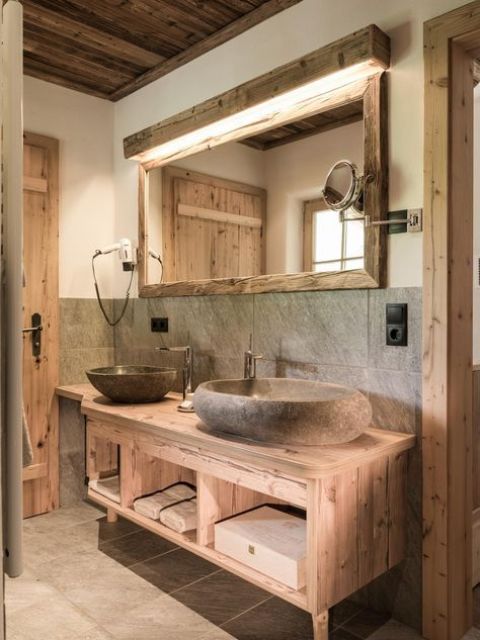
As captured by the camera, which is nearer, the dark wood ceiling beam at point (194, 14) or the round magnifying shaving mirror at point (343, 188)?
the round magnifying shaving mirror at point (343, 188)

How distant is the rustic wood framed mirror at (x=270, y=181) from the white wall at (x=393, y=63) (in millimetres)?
53

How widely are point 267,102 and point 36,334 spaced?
5.68ft

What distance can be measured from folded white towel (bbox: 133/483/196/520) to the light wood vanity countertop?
296 millimetres

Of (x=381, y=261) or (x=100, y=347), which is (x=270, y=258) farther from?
(x=100, y=347)

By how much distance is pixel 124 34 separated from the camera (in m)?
2.50

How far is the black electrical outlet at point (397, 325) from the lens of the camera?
1.85m

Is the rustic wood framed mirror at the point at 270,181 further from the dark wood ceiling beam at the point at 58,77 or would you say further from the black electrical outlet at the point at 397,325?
the dark wood ceiling beam at the point at 58,77

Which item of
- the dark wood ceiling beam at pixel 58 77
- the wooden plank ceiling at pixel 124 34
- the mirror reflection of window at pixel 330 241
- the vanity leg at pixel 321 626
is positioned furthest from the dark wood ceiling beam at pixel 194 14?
the vanity leg at pixel 321 626

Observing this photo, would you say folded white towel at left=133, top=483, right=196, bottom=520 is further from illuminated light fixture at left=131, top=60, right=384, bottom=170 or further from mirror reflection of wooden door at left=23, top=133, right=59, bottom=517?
illuminated light fixture at left=131, top=60, right=384, bottom=170

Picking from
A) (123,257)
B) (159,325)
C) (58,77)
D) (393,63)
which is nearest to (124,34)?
(58,77)

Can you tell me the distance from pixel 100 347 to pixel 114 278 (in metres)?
0.42


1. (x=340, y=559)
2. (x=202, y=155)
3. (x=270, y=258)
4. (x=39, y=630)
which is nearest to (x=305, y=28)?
(x=202, y=155)

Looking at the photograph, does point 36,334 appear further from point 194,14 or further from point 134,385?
point 194,14

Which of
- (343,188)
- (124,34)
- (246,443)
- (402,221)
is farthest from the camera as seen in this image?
(124,34)
